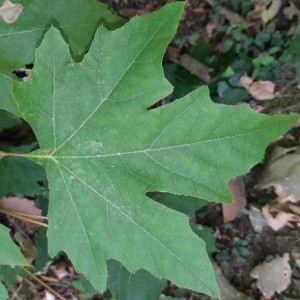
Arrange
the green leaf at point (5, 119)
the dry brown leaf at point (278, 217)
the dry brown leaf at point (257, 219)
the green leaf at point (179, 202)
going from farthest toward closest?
1. the dry brown leaf at point (257, 219)
2. the dry brown leaf at point (278, 217)
3. the green leaf at point (5, 119)
4. the green leaf at point (179, 202)

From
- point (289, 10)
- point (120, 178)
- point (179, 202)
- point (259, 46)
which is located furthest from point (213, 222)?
point (120, 178)

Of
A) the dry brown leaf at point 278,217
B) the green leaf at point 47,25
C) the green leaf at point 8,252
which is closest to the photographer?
the green leaf at point 8,252

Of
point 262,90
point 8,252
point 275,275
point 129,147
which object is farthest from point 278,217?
point 8,252

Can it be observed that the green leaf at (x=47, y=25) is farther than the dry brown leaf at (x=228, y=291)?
No

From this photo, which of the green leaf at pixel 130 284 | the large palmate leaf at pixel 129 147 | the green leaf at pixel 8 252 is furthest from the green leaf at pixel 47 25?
the green leaf at pixel 130 284

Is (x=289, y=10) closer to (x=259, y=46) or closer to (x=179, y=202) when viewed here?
(x=259, y=46)

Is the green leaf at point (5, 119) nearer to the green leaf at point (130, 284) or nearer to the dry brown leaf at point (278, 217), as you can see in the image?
the green leaf at point (130, 284)

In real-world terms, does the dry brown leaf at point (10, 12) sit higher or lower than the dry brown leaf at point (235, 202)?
higher

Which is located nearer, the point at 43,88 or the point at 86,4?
the point at 43,88

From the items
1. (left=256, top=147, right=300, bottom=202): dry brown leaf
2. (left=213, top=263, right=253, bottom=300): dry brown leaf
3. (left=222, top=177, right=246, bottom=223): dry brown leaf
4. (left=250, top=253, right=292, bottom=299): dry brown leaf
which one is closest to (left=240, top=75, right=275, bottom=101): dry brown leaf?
(left=256, top=147, right=300, bottom=202): dry brown leaf
